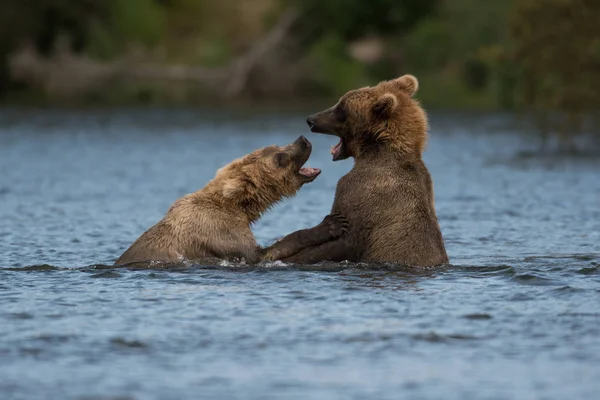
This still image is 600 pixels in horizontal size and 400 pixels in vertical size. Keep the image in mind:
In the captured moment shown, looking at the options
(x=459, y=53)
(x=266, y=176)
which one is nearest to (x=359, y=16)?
(x=459, y=53)

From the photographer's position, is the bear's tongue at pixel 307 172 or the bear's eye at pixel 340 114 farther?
the bear's tongue at pixel 307 172

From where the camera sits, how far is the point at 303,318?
877 cm

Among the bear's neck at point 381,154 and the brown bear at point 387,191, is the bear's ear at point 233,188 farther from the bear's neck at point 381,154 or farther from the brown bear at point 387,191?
the bear's neck at point 381,154

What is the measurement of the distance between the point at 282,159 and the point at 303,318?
2.46 m

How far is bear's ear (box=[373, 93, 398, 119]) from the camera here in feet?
33.9

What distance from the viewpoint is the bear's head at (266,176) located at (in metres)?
10.8

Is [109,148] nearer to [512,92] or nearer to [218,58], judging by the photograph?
[512,92]

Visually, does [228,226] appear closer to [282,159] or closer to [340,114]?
[282,159]

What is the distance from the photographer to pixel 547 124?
2912 centimetres

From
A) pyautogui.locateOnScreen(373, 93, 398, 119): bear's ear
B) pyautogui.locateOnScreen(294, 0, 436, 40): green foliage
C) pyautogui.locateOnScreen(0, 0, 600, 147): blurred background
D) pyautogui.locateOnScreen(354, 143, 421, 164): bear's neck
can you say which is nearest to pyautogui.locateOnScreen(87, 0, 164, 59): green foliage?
pyautogui.locateOnScreen(0, 0, 600, 147): blurred background

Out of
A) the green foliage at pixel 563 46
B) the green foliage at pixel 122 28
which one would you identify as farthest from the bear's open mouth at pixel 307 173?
the green foliage at pixel 122 28

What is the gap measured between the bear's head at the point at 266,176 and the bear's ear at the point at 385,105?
0.77 m

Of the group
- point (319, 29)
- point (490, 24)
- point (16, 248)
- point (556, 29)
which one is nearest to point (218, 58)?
point (319, 29)

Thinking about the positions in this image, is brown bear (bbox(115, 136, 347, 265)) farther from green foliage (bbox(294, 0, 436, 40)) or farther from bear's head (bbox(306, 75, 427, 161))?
green foliage (bbox(294, 0, 436, 40))
